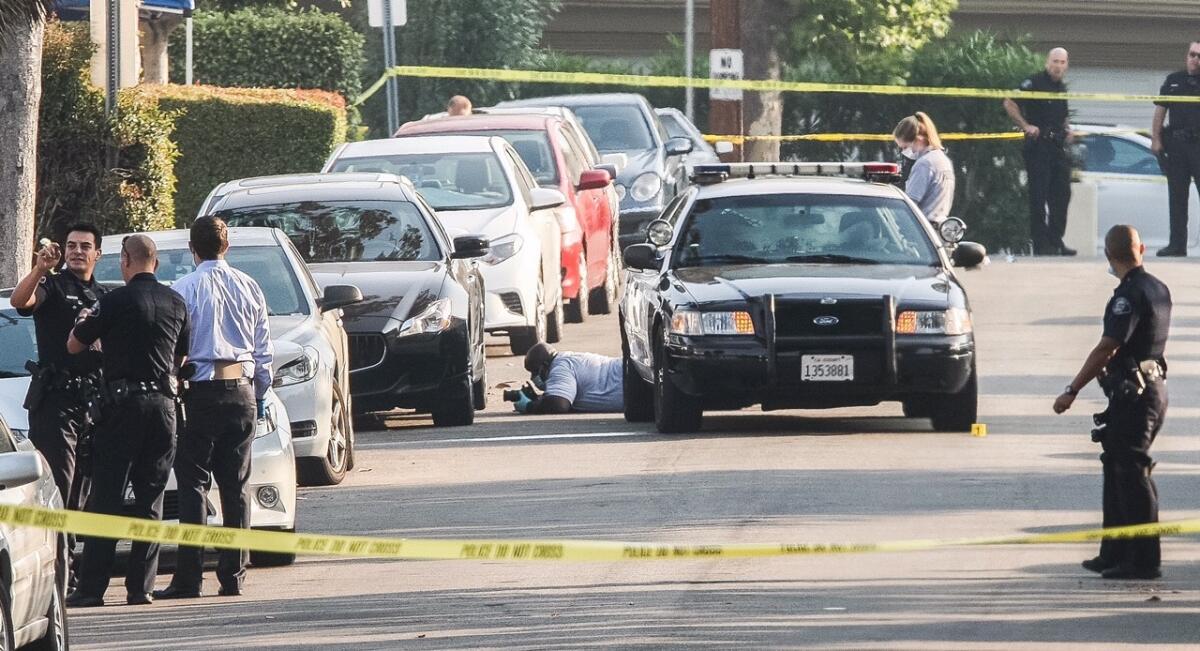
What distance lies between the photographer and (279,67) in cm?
3331


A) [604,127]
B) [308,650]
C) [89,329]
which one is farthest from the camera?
[604,127]

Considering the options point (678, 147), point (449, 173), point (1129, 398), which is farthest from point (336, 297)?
point (678, 147)

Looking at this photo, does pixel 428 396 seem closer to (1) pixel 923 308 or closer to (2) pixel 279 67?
(1) pixel 923 308

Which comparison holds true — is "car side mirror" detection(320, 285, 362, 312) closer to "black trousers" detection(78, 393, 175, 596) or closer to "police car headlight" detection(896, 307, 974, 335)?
"police car headlight" detection(896, 307, 974, 335)

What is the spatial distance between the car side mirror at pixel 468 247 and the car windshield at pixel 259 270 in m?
2.20

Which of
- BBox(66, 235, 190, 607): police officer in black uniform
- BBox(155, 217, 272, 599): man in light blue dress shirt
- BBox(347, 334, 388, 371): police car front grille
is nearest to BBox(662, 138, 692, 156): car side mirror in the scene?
BBox(347, 334, 388, 371): police car front grille

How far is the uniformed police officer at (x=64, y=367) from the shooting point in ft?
37.2

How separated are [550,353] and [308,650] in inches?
308

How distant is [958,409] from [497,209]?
18.6ft

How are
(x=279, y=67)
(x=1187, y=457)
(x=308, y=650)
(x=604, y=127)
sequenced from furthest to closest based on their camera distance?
(x=279, y=67) → (x=604, y=127) → (x=1187, y=457) → (x=308, y=650)

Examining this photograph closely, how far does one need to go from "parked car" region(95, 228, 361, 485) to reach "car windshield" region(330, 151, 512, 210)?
16.1ft

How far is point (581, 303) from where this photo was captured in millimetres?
22625

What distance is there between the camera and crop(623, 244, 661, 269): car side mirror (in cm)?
1579

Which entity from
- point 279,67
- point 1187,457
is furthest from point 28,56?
point 279,67
